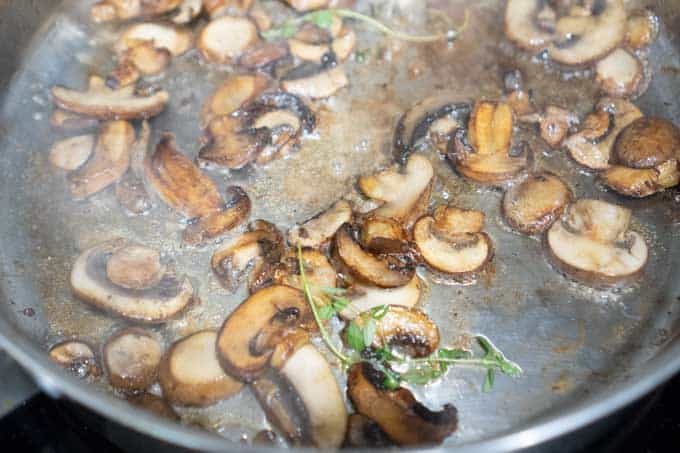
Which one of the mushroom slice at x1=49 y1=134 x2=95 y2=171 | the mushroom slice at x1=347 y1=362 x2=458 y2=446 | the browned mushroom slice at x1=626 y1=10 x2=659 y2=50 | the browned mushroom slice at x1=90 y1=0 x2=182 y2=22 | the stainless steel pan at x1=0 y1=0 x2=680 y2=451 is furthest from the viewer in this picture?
the browned mushroom slice at x1=90 y1=0 x2=182 y2=22

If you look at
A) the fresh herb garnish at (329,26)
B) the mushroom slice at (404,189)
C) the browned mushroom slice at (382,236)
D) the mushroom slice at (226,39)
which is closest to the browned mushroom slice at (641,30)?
the fresh herb garnish at (329,26)

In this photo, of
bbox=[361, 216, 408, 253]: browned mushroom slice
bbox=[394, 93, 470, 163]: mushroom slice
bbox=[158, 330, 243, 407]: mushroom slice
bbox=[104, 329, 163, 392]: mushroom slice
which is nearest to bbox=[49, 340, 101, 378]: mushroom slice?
bbox=[104, 329, 163, 392]: mushroom slice

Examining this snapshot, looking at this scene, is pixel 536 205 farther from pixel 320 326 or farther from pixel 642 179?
pixel 320 326

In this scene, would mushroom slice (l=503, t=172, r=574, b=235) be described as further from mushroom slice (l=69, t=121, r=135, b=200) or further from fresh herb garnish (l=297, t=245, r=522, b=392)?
mushroom slice (l=69, t=121, r=135, b=200)

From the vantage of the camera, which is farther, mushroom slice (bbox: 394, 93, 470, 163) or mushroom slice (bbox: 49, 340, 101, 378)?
mushroom slice (bbox: 394, 93, 470, 163)

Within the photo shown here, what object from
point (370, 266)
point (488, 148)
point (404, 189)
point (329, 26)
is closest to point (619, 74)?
point (488, 148)

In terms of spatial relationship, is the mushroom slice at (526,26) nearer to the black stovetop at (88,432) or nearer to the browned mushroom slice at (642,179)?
the browned mushroom slice at (642,179)

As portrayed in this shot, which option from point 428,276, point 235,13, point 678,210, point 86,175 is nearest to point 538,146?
point 678,210

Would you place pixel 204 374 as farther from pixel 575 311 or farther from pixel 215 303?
pixel 575 311
